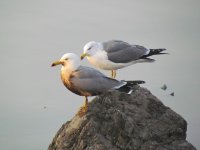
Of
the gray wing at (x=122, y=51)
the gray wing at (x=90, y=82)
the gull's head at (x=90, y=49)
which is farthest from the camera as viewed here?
the gray wing at (x=122, y=51)

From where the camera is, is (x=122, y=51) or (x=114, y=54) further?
(x=122, y=51)

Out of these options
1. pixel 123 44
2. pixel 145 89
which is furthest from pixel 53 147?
pixel 123 44

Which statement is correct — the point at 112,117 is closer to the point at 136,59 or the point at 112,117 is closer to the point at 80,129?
the point at 80,129

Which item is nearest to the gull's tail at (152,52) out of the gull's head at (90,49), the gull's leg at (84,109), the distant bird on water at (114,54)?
the distant bird on water at (114,54)

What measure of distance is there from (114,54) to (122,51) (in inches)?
11.9

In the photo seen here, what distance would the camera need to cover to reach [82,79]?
8.14 meters

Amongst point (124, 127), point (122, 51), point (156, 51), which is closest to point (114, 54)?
point (122, 51)

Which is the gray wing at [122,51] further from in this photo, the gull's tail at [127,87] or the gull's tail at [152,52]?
the gull's tail at [127,87]

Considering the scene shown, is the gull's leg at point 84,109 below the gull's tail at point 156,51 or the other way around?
below

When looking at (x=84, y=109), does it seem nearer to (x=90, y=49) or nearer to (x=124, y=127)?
(x=124, y=127)

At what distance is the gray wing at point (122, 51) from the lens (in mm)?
9836

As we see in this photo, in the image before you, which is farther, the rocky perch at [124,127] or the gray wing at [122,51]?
the gray wing at [122,51]

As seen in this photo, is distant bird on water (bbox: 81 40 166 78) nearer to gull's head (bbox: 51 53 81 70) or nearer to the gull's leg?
gull's head (bbox: 51 53 81 70)

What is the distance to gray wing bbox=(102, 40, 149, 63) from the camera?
9.84 meters
